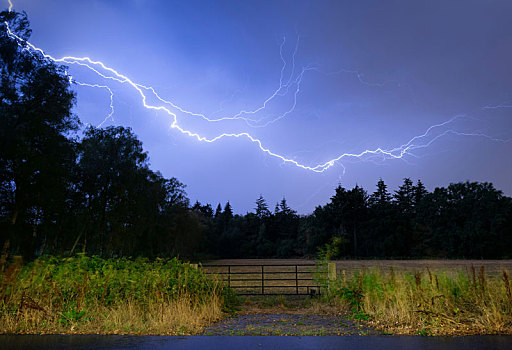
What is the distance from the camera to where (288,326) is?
666 centimetres

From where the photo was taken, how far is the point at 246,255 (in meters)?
68.4

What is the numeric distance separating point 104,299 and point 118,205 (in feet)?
73.9

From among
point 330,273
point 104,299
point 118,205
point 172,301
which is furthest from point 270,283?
point 104,299

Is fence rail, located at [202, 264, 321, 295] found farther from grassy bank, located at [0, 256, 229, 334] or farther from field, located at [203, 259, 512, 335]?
field, located at [203, 259, 512, 335]

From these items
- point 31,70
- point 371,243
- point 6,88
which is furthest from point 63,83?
point 371,243

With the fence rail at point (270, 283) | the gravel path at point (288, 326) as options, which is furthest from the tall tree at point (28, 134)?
the gravel path at point (288, 326)

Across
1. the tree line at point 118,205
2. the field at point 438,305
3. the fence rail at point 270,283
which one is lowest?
the fence rail at point 270,283

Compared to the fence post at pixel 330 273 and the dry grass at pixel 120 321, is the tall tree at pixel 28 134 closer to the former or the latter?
the dry grass at pixel 120 321

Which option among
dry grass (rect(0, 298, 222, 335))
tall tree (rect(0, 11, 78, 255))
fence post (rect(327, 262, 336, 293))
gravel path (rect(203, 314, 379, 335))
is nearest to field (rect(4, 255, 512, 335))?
dry grass (rect(0, 298, 222, 335))

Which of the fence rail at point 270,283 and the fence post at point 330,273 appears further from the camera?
the fence rail at point 270,283

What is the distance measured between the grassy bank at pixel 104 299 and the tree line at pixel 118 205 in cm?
332

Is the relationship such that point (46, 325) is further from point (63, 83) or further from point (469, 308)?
point (63, 83)

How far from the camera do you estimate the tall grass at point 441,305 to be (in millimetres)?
5699

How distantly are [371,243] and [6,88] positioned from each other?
182 feet
